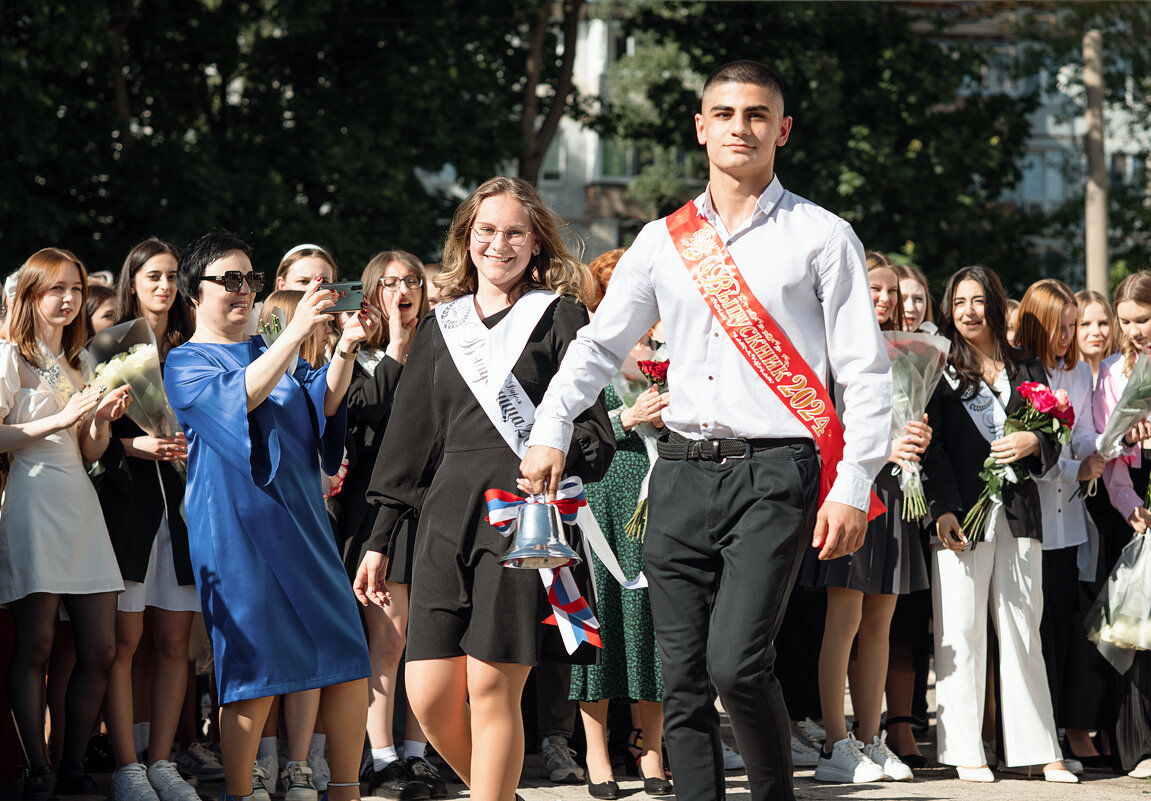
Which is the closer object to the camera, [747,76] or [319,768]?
[747,76]

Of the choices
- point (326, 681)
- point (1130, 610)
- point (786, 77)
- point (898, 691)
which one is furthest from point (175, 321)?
point (786, 77)

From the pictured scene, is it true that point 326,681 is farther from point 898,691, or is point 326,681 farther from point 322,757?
point 898,691

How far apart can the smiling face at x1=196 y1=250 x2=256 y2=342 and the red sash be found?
1.75 meters

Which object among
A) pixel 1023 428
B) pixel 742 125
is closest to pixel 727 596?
pixel 742 125

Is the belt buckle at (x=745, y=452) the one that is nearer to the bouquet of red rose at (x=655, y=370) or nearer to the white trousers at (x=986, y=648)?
the bouquet of red rose at (x=655, y=370)

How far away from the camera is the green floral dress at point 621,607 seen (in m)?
5.66

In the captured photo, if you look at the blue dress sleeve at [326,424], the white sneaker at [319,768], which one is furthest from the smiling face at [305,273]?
the white sneaker at [319,768]

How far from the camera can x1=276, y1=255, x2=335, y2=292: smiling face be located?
602cm

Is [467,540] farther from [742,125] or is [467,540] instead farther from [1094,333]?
[1094,333]

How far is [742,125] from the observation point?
12.5ft

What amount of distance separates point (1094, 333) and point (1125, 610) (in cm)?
187

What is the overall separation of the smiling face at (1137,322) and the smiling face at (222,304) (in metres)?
4.40

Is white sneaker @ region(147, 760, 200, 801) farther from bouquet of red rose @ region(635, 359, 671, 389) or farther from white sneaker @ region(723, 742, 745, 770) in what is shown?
bouquet of red rose @ region(635, 359, 671, 389)

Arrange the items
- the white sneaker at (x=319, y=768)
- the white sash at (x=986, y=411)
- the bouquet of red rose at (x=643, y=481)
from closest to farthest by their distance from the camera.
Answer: the white sneaker at (x=319, y=768) < the bouquet of red rose at (x=643, y=481) < the white sash at (x=986, y=411)
